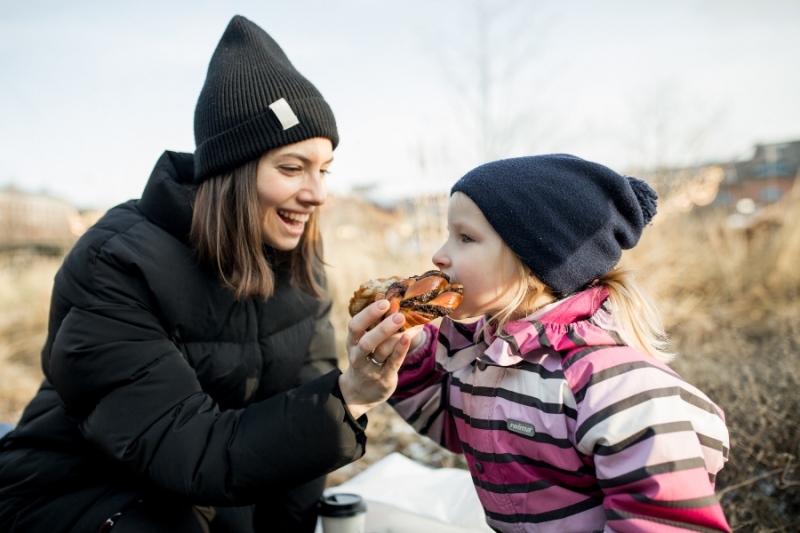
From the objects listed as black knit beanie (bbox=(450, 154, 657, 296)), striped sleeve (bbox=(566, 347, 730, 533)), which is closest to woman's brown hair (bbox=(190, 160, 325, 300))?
black knit beanie (bbox=(450, 154, 657, 296))

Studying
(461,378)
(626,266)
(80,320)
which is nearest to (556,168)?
(626,266)

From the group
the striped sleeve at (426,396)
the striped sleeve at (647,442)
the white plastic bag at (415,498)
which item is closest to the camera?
the striped sleeve at (647,442)

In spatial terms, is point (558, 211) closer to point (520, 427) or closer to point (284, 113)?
point (520, 427)

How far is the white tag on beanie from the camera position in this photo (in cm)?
233

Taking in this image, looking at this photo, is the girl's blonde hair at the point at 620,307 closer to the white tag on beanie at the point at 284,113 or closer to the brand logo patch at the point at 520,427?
the brand logo patch at the point at 520,427

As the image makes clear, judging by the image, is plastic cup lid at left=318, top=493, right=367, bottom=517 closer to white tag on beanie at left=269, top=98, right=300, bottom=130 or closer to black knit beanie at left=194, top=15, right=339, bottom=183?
black knit beanie at left=194, top=15, right=339, bottom=183

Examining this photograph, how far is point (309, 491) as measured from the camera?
2686 mm

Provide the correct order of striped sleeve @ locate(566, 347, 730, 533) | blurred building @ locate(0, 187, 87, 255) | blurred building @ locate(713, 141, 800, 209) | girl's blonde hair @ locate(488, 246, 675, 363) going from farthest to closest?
blurred building @ locate(713, 141, 800, 209)
blurred building @ locate(0, 187, 87, 255)
girl's blonde hair @ locate(488, 246, 675, 363)
striped sleeve @ locate(566, 347, 730, 533)

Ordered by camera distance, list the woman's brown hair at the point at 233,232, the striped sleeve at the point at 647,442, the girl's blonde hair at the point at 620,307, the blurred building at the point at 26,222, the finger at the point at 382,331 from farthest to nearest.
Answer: the blurred building at the point at 26,222
the woman's brown hair at the point at 233,232
the girl's blonde hair at the point at 620,307
the finger at the point at 382,331
the striped sleeve at the point at 647,442

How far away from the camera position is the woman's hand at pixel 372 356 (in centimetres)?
167

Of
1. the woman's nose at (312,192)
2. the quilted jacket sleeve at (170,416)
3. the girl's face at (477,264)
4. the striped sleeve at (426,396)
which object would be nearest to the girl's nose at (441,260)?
the girl's face at (477,264)

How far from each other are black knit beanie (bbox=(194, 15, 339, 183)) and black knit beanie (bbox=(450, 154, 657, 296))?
88 cm

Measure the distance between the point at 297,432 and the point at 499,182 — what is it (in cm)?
107

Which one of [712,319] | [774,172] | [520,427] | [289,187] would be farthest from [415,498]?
[774,172]
